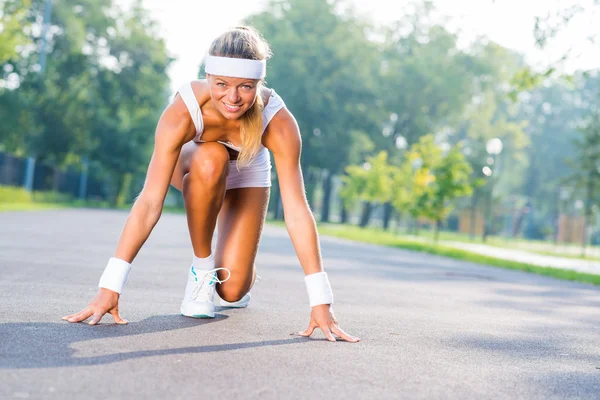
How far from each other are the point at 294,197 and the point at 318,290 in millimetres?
541

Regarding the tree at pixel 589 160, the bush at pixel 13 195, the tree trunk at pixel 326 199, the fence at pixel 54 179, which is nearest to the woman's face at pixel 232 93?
the bush at pixel 13 195

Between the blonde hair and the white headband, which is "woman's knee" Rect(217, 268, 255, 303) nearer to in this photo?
the blonde hair

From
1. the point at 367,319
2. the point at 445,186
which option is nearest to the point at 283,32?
the point at 445,186

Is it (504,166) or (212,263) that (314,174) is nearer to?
(504,166)

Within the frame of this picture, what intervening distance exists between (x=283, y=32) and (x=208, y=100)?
55.1 meters

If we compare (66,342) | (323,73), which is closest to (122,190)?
(323,73)

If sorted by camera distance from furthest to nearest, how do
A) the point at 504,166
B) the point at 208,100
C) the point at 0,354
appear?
the point at 504,166, the point at 208,100, the point at 0,354

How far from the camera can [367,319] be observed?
657cm

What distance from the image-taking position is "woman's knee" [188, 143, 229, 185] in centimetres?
562

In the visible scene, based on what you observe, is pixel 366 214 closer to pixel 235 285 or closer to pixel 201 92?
pixel 235 285

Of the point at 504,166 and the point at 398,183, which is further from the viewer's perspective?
the point at 504,166

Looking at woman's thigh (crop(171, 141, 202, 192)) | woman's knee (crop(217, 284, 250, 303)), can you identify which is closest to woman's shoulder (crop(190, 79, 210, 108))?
woman's thigh (crop(171, 141, 202, 192))

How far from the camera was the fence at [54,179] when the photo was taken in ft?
121

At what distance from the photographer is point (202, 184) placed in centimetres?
568
